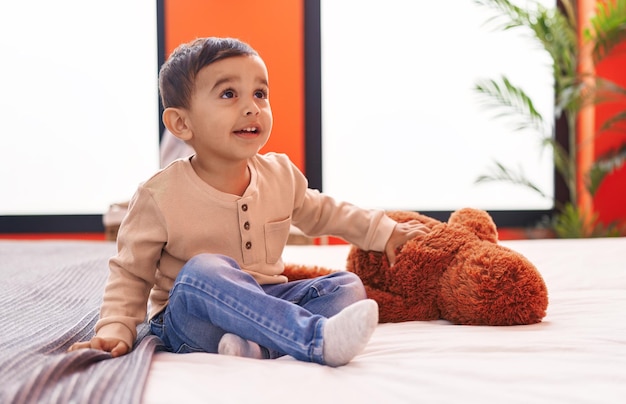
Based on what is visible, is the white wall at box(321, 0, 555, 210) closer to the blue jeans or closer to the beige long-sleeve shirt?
the beige long-sleeve shirt

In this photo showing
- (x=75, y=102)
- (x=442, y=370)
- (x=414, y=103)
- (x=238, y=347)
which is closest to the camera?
(x=442, y=370)

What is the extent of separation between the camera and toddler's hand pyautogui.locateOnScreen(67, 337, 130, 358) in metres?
0.92

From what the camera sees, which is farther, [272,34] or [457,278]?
[272,34]

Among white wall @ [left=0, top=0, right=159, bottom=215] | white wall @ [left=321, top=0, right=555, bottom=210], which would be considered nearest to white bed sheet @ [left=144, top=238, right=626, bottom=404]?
white wall @ [left=321, top=0, right=555, bottom=210]

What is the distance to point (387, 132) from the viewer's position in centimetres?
409

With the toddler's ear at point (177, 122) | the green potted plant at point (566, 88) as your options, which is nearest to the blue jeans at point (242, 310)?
the toddler's ear at point (177, 122)

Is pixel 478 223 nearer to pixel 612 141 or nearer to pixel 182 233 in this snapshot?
pixel 182 233

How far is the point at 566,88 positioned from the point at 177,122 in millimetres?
2869

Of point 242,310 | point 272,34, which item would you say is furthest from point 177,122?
point 272,34

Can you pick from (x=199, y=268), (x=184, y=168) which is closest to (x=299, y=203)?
(x=184, y=168)

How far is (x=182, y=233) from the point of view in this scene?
1.08 meters

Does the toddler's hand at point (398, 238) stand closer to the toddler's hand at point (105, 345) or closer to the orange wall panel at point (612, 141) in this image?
the toddler's hand at point (105, 345)

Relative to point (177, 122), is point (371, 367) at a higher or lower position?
lower

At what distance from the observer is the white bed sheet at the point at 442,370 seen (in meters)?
0.72
